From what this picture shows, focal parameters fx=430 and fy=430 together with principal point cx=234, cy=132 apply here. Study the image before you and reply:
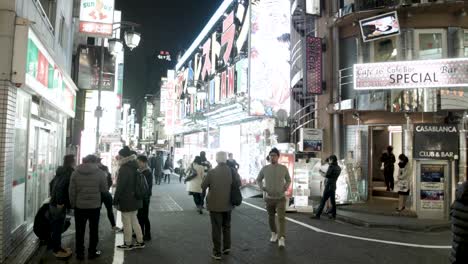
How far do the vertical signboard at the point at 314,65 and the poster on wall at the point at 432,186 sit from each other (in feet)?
23.0

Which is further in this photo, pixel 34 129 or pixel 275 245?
pixel 34 129

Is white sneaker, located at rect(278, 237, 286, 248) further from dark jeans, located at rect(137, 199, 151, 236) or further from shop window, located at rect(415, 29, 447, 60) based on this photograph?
shop window, located at rect(415, 29, 447, 60)

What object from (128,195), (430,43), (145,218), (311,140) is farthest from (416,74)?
(128,195)

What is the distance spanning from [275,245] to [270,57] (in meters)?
14.3

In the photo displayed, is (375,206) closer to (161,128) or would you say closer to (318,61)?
(318,61)

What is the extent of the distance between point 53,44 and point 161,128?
6963 centimetres

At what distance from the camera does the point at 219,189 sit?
A: 27.2 feet

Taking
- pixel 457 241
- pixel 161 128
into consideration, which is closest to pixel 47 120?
pixel 457 241

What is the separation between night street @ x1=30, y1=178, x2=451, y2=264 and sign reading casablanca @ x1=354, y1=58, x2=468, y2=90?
5461 mm

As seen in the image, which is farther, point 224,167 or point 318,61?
point 318,61

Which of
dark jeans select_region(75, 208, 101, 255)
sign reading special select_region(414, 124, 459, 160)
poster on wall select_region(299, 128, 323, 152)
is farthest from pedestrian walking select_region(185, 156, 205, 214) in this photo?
sign reading special select_region(414, 124, 459, 160)

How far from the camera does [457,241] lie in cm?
459

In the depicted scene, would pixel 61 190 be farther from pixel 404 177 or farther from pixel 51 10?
pixel 404 177

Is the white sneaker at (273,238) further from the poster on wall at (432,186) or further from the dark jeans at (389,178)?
the dark jeans at (389,178)
